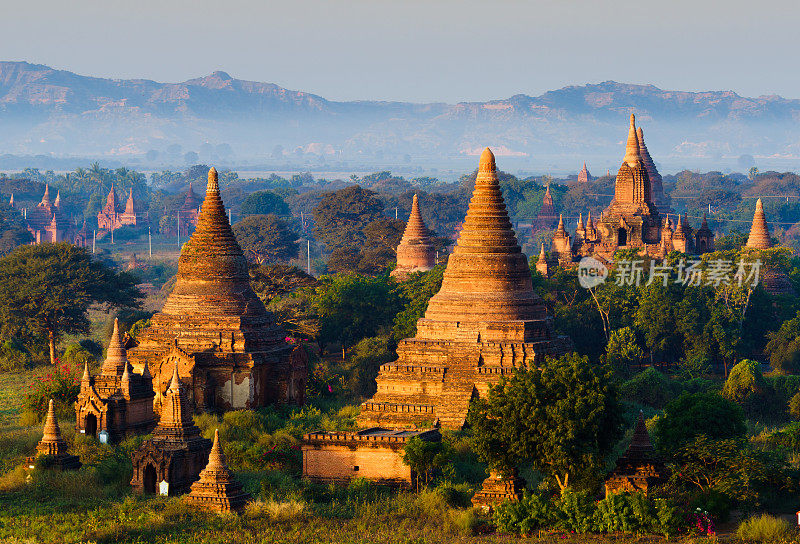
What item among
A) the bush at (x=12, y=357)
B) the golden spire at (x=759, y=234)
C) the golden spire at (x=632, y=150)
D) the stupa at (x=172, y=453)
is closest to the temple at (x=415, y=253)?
the golden spire at (x=632, y=150)

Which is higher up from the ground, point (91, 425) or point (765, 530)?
point (765, 530)

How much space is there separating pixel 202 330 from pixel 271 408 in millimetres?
3393

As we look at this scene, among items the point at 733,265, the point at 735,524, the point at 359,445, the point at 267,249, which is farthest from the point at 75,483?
the point at 267,249

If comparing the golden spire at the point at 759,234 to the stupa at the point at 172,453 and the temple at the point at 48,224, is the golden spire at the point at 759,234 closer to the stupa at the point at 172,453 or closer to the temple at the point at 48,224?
the stupa at the point at 172,453

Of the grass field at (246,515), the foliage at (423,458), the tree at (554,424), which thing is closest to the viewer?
the grass field at (246,515)

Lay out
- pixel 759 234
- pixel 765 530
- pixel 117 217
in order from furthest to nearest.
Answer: pixel 117 217, pixel 759 234, pixel 765 530

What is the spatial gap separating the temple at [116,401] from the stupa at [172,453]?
5.25 m

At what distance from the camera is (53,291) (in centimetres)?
7600

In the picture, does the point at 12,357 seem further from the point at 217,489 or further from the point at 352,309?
the point at 217,489

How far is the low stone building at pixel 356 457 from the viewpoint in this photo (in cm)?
4440

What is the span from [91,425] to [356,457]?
386 inches

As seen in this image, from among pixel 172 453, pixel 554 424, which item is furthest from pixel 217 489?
pixel 554 424

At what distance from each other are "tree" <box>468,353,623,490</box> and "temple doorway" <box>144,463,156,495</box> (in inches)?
336

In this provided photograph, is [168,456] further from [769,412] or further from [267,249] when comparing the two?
[267,249]
